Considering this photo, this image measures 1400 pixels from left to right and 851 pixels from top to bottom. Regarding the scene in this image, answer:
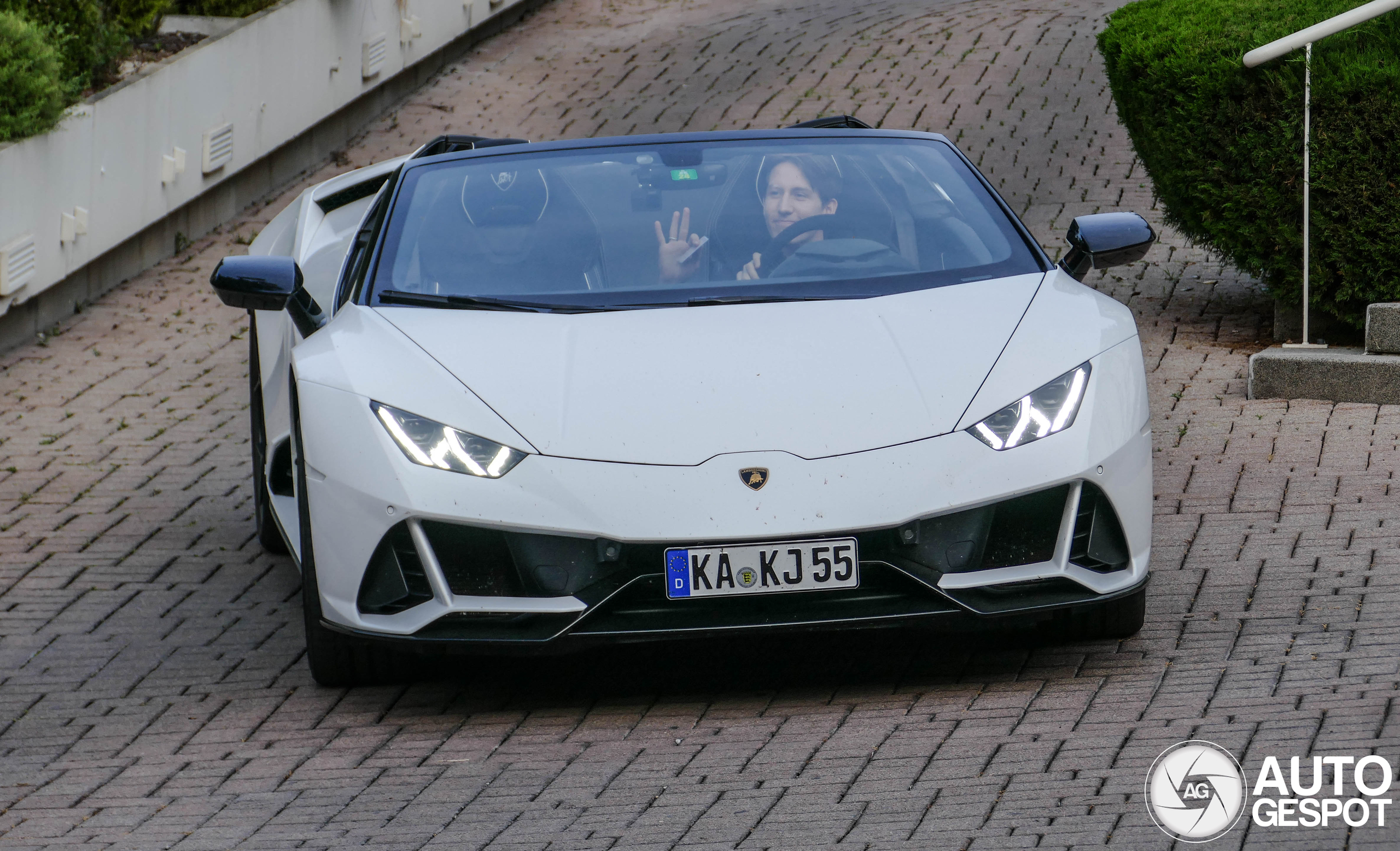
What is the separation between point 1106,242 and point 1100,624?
1236 mm

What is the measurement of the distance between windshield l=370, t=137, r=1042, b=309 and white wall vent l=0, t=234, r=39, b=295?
16.5ft

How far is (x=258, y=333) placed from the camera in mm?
6723

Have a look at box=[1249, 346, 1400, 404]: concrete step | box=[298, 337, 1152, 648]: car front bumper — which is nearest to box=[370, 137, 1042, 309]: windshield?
box=[298, 337, 1152, 648]: car front bumper

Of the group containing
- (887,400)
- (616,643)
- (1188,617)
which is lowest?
(1188,617)

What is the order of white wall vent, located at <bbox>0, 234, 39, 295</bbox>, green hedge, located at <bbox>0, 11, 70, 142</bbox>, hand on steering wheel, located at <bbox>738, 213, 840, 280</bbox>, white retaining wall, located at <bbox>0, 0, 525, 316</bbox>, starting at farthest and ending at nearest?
white retaining wall, located at <bbox>0, 0, 525, 316</bbox> → green hedge, located at <bbox>0, 11, 70, 142</bbox> → white wall vent, located at <bbox>0, 234, 39, 295</bbox> → hand on steering wheel, located at <bbox>738, 213, 840, 280</bbox>

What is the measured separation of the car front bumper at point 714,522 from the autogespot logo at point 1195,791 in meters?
0.58

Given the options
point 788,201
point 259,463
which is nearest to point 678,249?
point 788,201

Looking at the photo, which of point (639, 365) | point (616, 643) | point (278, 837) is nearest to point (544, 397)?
point (639, 365)

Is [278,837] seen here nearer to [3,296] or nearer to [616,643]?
[616,643]

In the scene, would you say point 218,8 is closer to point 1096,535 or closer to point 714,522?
point 714,522

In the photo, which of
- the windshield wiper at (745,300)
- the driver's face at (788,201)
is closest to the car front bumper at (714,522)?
the windshield wiper at (745,300)

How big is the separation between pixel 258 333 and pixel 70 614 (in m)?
1.23

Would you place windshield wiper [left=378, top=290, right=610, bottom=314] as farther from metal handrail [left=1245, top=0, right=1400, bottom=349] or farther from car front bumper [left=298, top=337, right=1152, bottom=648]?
metal handrail [left=1245, top=0, right=1400, bottom=349]

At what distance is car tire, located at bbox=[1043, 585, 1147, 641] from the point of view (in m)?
5.01
